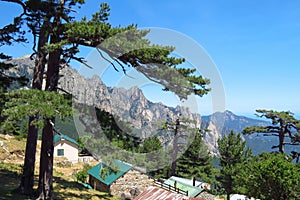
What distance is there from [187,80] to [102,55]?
3491 mm

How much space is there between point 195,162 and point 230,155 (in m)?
4.95

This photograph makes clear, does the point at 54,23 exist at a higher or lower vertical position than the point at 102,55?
higher

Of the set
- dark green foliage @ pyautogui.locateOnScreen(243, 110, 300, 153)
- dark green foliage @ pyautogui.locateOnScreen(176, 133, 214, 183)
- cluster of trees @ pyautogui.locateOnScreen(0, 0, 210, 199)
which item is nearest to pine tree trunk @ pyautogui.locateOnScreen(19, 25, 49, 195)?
cluster of trees @ pyautogui.locateOnScreen(0, 0, 210, 199)

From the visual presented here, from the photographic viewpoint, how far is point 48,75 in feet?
38.5

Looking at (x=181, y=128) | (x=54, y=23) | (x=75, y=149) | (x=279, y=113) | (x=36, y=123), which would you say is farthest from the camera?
(x=75, y=149)

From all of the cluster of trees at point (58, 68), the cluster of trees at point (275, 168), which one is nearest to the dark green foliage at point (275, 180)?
the cluster of trees at point (275, 168)

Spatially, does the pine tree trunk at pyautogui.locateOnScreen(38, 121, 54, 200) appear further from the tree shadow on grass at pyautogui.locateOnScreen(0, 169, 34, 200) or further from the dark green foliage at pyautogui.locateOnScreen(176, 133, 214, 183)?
the dark green foliage at pyautogui.locateOnScreen(176, 133, 214, 183)

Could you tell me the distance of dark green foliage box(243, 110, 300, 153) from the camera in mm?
23438

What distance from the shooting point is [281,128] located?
24.0 m

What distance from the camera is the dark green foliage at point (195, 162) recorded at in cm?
3697

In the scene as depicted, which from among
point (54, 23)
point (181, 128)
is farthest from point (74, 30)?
point (181, 128)

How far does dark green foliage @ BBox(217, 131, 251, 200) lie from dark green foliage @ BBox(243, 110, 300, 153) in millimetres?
10769

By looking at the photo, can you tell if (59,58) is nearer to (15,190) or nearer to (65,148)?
(15,190)

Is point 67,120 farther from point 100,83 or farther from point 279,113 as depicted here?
point 279,113
